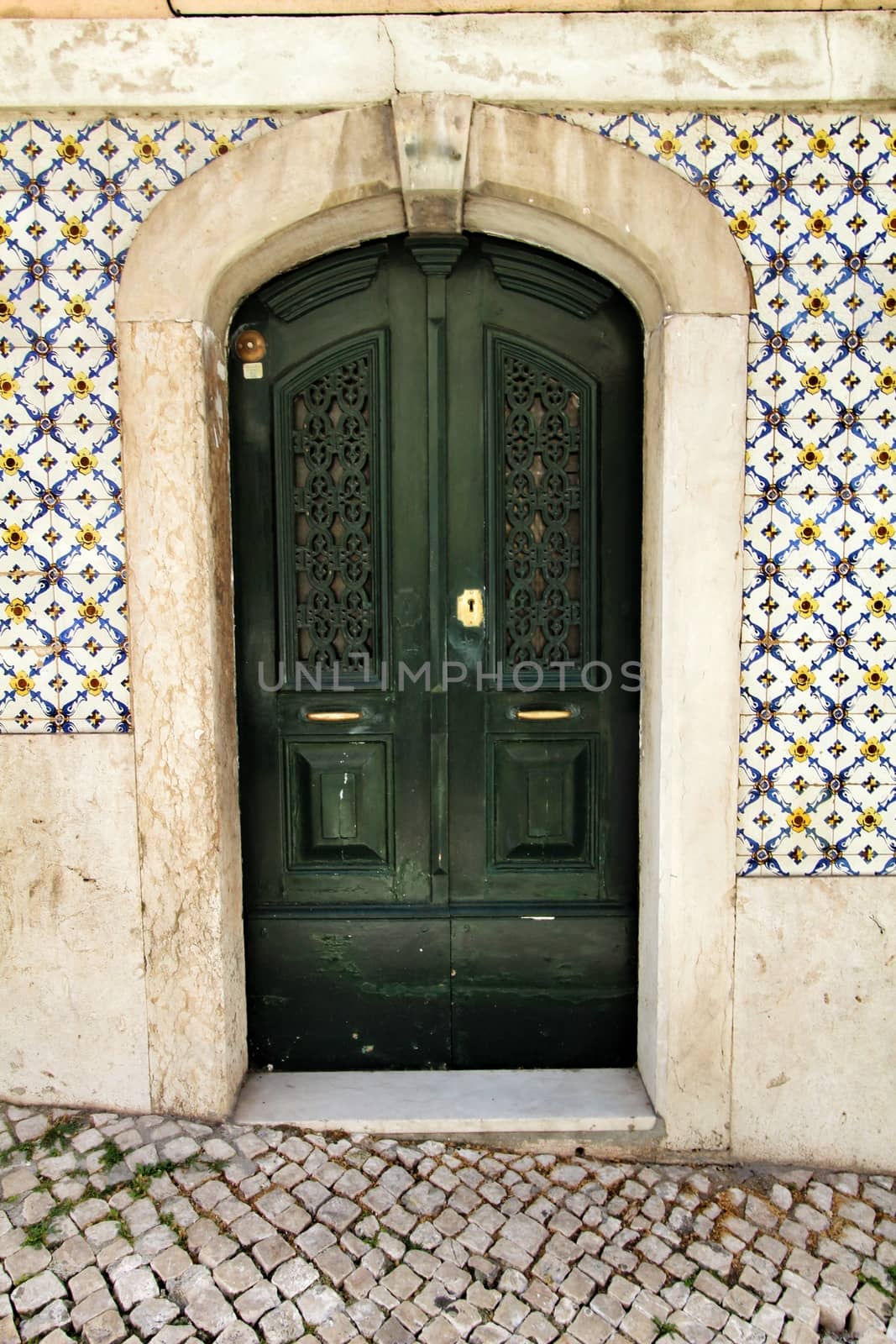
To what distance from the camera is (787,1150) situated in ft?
9.63

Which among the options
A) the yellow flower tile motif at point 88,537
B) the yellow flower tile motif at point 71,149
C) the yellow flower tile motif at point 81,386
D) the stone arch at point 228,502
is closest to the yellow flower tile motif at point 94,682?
the stone arch at point 228,502

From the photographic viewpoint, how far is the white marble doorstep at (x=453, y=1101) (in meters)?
2.92

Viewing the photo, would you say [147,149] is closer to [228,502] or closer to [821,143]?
[228,502]

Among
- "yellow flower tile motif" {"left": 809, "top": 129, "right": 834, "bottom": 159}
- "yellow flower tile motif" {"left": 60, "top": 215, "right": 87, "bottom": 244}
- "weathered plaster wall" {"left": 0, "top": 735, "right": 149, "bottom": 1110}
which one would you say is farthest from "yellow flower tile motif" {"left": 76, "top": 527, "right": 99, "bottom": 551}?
"yellow flower tile motif" {"left": 809, "top": 129, "right": 834, "bottom": 159}

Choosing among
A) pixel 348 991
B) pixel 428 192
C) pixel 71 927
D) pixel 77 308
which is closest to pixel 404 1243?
pixel 348 991

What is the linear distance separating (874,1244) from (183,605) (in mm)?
2715

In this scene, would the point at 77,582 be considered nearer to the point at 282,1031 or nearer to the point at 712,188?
the point at 282,1031

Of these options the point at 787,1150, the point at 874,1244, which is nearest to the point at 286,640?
the point at 787,1150

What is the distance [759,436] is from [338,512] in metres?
1.34

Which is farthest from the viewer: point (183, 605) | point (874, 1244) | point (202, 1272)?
point (183, 605)

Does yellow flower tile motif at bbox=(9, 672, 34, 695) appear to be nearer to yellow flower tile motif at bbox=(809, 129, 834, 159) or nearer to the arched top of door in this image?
the arched top of door

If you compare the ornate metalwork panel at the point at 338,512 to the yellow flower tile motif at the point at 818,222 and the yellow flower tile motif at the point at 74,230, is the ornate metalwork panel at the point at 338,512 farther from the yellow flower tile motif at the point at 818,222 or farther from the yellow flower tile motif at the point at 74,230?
the yellow flower tile motif at the point at 818,222

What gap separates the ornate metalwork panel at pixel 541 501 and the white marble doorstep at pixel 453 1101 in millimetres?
1384

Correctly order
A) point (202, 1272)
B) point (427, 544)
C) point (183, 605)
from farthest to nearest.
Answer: point (427, 544) < point (183, 605) < point (202, 1272)
